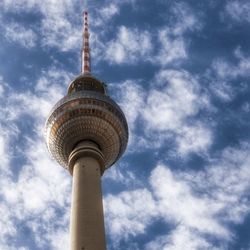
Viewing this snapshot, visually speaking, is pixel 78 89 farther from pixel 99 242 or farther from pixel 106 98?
pixel 99 242

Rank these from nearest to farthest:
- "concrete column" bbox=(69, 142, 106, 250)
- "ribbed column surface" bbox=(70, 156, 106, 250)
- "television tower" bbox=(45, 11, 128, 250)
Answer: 1. "ribbed column surface" bbox=(70, 156, 106, 250)
2. "concrete column" bbox=(69, 142, 106, 250)
3. "television tower" bbox=(45, 11, 128, 250)

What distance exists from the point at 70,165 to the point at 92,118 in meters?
6.93

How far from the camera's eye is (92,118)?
190ft

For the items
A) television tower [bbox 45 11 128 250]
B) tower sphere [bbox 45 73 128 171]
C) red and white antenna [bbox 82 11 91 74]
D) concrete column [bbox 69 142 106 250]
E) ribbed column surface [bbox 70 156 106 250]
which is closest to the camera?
ribbed column surface [bbox 70 156 106 250]

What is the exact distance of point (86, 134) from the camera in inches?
2264

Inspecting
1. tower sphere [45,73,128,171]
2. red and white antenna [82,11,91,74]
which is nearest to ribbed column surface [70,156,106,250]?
tower sphere [45,73,128,171]

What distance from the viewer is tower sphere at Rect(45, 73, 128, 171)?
57562 mm

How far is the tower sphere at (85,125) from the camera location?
57562mm

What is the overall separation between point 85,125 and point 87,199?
12148mm

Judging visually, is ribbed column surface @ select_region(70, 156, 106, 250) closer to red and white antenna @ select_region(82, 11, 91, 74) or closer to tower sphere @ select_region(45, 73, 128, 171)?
tower sphere @ select_region(45, 73, 128, 171)

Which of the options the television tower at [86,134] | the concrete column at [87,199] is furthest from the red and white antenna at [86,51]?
the concrete column at [87,199]

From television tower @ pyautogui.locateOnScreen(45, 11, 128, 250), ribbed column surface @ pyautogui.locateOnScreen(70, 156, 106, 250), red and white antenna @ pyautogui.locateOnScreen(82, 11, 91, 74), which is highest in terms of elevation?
red and white antenna @ pyautogui.locateOnScreen(82, 11, 91, 74)

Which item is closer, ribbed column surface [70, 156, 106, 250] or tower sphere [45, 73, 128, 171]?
ribbed column surface [70, 156, 106, 250]

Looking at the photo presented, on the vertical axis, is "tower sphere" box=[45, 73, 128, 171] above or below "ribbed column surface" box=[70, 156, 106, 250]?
above
